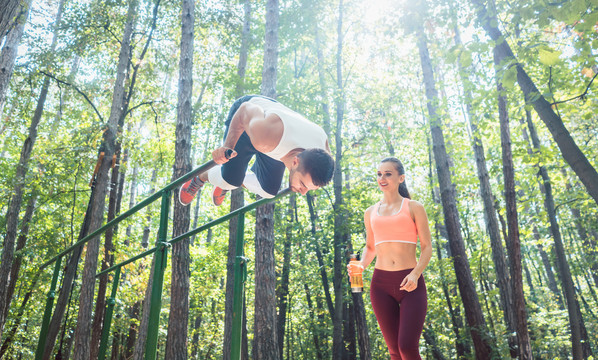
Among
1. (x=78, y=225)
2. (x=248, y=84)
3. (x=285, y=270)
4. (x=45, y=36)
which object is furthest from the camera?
(x=285, y=270)

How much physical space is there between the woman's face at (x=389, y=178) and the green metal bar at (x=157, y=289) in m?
1.39

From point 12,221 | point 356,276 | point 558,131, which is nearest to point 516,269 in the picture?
point 558,131

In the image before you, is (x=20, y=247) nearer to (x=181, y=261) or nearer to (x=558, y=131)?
(x=181, y=261)

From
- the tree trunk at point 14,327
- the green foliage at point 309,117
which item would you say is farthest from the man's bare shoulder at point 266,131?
the tree trunk at point 14,327

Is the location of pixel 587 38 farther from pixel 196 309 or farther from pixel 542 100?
pixel 196 309

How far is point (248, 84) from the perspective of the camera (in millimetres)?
9133

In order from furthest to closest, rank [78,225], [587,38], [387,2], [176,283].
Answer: [78,225], [176,283], [387,2], [587,38]

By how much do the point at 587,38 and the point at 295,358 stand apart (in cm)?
1351

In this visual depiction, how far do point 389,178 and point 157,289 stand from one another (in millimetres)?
1598

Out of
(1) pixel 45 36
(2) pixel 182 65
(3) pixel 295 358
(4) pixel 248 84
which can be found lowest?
(3) pixel 295 358

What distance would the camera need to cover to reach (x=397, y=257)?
2338 millimetres

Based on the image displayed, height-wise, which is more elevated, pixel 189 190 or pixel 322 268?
pixel 322 268

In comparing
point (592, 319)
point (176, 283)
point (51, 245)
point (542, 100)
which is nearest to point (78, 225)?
point (51, 245)

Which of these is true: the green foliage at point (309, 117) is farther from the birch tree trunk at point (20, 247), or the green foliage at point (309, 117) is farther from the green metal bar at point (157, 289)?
the green metal bar at point (157, 289)
